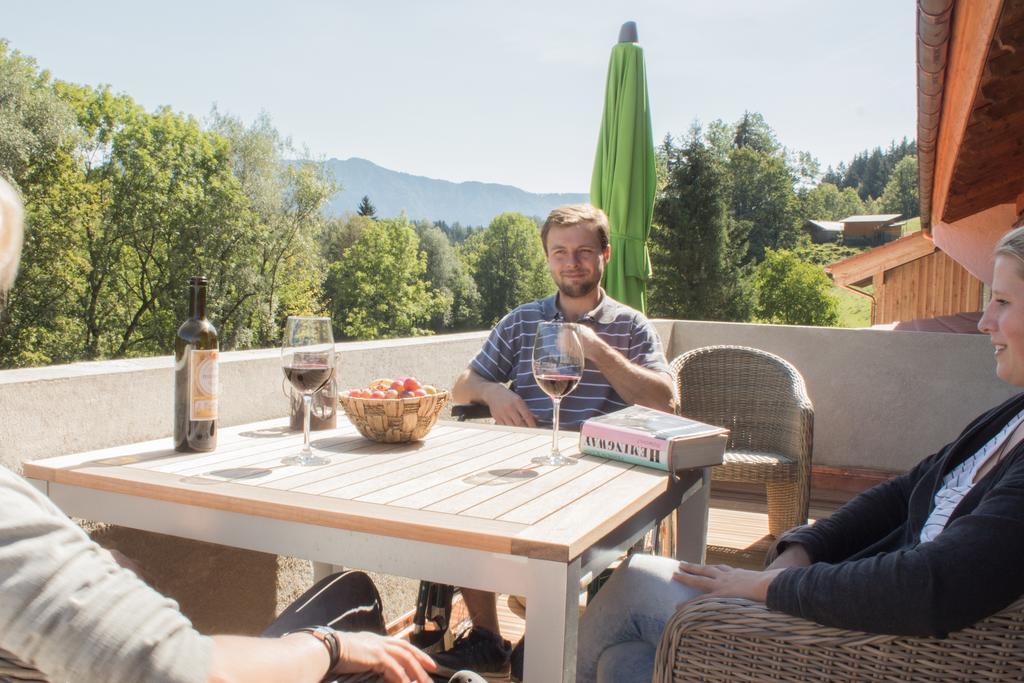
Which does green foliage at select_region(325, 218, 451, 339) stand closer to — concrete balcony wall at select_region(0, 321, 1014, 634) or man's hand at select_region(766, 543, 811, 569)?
concrete balcony wall at select_region(0, 321, 1014, 634)

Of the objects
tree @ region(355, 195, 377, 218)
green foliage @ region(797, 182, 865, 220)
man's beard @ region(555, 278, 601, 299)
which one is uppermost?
green foliage @ region(797, 182, 865, 220)

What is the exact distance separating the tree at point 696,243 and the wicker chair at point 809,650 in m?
33.0

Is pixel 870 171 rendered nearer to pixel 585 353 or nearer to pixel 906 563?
pixel 585 353

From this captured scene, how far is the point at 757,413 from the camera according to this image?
3551mm

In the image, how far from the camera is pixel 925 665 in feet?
3.51

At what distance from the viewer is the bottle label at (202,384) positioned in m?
1.56

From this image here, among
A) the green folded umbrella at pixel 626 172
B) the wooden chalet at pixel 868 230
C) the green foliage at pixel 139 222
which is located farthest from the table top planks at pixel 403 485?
the wooden chalet at pixel 868 230

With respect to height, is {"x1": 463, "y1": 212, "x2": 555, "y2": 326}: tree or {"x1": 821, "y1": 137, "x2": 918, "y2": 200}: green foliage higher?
{"x1": 821, "y1": 137, "x2": 918, "y2": 200}: green foliage

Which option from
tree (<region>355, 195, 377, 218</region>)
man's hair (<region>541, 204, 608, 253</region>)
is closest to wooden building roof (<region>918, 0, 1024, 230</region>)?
man's hair (<region>541, 204, 608, 253</region>)

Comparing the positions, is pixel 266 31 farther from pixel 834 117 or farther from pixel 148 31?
pixel 834 117

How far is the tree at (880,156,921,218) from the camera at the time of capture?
65.3m

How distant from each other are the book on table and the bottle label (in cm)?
74

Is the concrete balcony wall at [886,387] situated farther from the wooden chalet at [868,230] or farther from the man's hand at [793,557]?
the wooden chalet at [868,230]

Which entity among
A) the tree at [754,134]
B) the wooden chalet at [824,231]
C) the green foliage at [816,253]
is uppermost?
the tree at [754,134]
